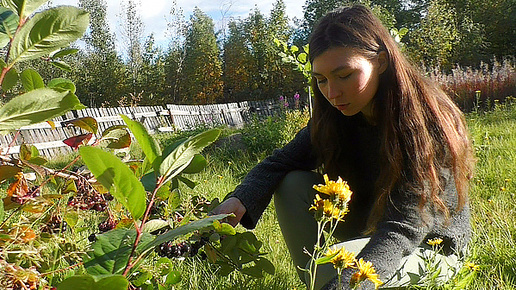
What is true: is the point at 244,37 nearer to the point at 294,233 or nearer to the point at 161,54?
the point at 161,54

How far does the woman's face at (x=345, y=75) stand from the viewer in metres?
1.53

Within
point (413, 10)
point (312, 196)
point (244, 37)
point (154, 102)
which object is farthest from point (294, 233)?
point (413, 10)

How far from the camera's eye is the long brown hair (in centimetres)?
154

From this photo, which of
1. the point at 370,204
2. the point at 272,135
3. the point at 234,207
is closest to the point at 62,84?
the point at 234,207

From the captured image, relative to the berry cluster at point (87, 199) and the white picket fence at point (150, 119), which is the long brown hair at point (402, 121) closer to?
the berry cluster at point (87, 199)

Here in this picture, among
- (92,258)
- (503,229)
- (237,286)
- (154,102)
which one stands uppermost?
(92,258)

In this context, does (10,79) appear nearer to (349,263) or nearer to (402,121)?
(349,263)

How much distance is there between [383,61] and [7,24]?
1350 mm

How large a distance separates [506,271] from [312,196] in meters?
0.75

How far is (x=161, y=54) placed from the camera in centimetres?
1866

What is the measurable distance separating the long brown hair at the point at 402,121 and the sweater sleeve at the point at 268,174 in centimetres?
35

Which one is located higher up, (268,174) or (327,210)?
(327,210)

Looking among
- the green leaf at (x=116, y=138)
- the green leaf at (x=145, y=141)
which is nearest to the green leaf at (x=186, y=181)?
the green leaf at (x=116, y=138)

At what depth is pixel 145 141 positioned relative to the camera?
444mm
